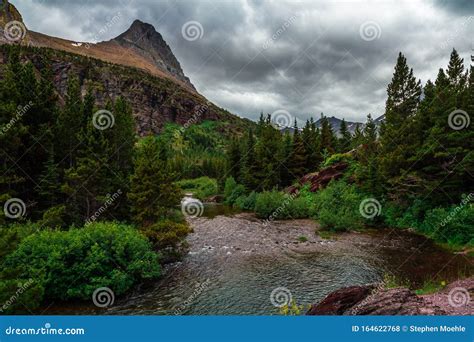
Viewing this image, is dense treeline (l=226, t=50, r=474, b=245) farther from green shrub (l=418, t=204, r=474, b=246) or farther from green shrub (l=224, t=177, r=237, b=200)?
green shrub (l=224, t=177, r=237, b=200)

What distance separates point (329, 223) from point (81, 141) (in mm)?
24683

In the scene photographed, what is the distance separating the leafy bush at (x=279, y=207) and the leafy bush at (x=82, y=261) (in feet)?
77.8

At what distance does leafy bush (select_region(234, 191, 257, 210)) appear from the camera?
153ft

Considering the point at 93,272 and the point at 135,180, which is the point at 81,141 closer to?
the point at 135,180

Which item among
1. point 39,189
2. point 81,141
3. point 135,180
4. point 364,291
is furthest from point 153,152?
point 364,291

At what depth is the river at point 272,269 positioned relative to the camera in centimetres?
1310

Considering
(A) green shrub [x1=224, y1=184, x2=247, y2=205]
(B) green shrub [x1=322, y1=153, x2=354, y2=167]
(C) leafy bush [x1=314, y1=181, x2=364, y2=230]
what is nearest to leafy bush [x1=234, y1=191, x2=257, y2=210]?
(A) green shrub [x1=224, y1=184, x2=247, y2=205]

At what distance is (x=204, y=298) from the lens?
1387 cm

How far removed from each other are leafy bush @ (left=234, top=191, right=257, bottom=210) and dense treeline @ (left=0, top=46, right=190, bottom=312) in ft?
67.9

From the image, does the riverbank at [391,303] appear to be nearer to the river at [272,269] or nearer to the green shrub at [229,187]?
the river at [272,269]

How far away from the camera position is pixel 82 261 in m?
14.0

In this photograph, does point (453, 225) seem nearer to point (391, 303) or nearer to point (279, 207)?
point (391, 303)

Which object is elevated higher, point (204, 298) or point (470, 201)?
point (470, 201)

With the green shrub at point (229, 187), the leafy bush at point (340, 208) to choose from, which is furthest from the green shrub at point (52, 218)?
the green shrub at point (229, 187)
